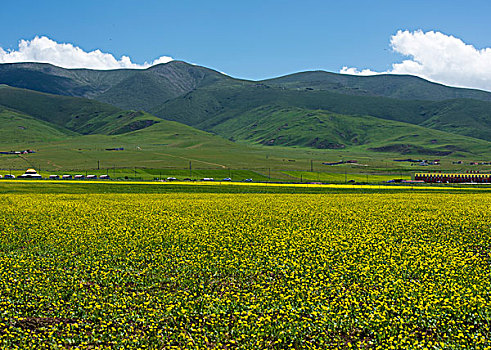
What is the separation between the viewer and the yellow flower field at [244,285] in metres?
15.9

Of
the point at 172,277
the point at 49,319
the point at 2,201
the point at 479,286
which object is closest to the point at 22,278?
the point at 49,319

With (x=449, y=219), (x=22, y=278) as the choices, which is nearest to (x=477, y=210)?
(x=449, y=219)

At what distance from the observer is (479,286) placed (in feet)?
67.7

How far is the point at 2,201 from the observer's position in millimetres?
57938

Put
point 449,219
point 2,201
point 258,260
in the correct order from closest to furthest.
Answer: point 258,260 → point 449,219 → point 2,201

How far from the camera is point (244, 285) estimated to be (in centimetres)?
2119

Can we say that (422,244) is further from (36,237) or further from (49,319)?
(36,237)

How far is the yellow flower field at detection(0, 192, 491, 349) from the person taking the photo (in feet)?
52.3

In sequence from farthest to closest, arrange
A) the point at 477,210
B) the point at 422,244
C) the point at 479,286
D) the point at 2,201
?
1. the point at 2,201
2. the point at 477,210
3. the point at 422,244
4. the point at 479,286

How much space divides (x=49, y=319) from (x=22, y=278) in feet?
16.7

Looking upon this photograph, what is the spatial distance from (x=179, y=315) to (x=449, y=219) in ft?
108

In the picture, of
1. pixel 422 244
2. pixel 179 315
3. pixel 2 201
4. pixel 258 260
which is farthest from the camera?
pixel 2 201

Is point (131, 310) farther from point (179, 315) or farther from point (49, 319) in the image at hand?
point (49, 319)

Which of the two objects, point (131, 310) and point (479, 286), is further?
point (479, 286)
